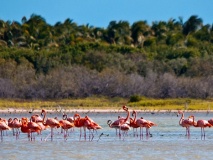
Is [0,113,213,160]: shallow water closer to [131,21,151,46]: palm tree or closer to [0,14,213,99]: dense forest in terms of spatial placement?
[0,14,213,99]: dense forest

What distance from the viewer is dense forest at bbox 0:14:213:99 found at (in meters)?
61.4

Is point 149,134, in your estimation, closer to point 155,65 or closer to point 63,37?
point 155,65

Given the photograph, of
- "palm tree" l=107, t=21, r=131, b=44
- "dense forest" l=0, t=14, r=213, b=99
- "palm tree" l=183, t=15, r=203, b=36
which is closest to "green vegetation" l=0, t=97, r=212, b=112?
"dense forest" l=0, t=14, r=213, b=99

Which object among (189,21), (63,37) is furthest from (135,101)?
(189,21)

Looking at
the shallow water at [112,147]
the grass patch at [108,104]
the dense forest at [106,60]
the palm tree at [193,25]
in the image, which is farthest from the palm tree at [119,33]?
the shallow water at [112,147]

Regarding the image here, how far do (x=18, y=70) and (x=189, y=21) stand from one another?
29.8m

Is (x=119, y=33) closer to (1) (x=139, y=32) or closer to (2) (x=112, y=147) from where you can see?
(1) (x=139, y=32)

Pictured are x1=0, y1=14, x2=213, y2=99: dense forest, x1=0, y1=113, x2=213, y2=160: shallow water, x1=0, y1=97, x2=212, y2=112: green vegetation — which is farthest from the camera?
x1=0, y1=14, x2=213, y2=99: dense forest

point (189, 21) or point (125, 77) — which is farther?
point (189, 21)

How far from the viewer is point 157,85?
61969 millimetres

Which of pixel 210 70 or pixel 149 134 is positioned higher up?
pixel 210 70

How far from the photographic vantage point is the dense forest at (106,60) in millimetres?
61375

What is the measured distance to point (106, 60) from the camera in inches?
2736

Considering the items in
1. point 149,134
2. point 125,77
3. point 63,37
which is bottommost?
point 149,134
